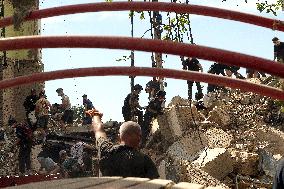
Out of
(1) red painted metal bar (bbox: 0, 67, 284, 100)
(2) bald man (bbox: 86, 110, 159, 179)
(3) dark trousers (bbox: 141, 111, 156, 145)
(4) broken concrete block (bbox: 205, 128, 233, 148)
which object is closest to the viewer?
(1) red painted metal bar (bbox: 0, 67, 284, 100)

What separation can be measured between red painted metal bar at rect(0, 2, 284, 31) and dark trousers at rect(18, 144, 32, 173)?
8.00 metres

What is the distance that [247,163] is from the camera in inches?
347

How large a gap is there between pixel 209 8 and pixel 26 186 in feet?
7.97

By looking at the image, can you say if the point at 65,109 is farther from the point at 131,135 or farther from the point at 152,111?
the point at 131,135

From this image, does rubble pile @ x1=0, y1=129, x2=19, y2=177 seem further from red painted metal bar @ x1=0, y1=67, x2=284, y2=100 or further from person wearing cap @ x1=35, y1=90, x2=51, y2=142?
red painted metal bar @ x1=0, y1=67, x2=284, y2=100

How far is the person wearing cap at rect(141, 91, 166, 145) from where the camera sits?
1198cm

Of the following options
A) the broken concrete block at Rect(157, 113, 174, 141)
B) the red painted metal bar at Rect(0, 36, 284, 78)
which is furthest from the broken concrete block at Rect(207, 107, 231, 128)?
the red painted metal bar at Rect(0, 36, 284, 78)

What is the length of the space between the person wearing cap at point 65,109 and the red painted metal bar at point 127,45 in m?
12.0

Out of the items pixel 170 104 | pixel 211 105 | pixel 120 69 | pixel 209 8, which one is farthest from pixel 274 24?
pixel 170 104

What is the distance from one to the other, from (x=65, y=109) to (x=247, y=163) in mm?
7367

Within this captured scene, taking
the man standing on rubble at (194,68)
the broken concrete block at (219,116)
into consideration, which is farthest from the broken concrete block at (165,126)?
the broken concrete block at (219,116)

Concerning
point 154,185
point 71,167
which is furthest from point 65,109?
point 154,185

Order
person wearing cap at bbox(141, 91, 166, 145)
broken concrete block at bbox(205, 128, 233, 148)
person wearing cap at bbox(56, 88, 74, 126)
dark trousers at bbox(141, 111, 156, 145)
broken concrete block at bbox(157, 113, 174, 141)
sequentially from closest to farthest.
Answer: broken concrete block at bbox(205, 128, 233, 148) → broken concrete block at bbox(157, 113, 174, 141) → person wearing cap at bbox(141, 91, 166, 145) → dark trousers at bbox(141, 111, 156, 145) → person wearing cap at bbox(56, 88, 74, 126)

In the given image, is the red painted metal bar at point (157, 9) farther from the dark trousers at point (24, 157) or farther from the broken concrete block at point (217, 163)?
the dark trousers at point (24, 157)
